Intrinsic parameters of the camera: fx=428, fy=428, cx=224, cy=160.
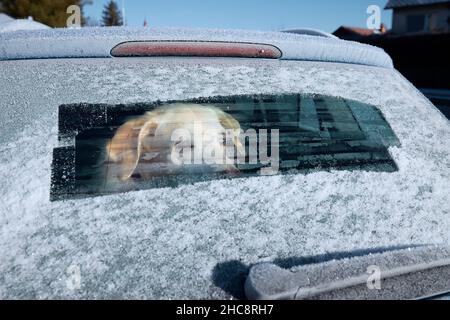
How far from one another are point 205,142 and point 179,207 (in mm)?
293

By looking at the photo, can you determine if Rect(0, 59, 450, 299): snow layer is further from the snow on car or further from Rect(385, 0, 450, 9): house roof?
Rect(385, 0, 450, 9): house roof

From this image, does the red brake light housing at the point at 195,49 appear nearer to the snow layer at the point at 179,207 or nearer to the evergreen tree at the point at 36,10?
the snow layer at the point at 179,207

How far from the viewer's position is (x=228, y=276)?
40.3 inches

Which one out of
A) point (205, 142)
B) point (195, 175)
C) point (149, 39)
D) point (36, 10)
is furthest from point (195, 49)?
point (36, 10)

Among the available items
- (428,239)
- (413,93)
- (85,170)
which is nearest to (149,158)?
(85,170)

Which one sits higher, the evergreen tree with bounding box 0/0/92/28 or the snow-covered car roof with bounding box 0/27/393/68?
the evergreen tree with bounding box 0/0/92/28

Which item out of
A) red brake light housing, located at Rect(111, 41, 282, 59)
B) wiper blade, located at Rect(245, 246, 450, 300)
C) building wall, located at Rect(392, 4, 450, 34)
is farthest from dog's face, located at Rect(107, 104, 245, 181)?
building wall, located at Rect(392, 4, 450, 34)

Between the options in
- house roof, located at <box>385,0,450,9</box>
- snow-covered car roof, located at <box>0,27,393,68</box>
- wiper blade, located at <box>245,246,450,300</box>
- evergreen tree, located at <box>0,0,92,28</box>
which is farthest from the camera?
house roof, located at <box>385,0,450,9</box>

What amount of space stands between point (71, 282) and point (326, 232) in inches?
26.1

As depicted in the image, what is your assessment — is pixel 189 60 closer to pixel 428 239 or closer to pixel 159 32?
pixel 159 32

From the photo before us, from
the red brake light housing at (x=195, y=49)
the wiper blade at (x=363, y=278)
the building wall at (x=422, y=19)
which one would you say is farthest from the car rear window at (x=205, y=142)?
the building wall at (x=422, y=19)

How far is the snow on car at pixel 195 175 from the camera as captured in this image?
104 centimetres

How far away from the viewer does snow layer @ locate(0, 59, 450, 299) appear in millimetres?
1012

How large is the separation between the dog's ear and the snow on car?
17 mm
